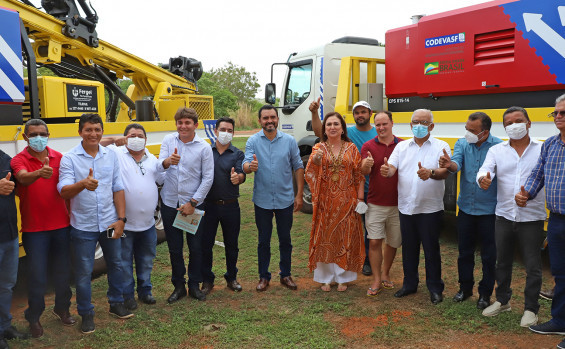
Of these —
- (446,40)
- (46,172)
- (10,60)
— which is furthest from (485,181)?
(10,60)

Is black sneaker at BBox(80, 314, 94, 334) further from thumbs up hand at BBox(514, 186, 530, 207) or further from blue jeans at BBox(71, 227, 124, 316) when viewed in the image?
thumbs up hand at BBox(514, 186, 530, 207)

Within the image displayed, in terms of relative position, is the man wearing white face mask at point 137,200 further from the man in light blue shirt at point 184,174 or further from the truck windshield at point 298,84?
the truck windshield at point 298,84

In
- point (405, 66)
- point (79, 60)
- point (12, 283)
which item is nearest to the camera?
point (12, 283)

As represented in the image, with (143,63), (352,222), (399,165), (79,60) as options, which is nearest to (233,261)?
(352,222)

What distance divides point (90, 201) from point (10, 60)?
153 centimetres

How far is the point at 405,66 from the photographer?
6383 mm

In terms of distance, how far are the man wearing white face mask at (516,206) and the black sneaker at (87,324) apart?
3278 mm

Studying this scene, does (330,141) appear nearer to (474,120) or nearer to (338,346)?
(474,120)

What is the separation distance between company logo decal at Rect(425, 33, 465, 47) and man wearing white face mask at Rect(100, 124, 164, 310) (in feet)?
12.2

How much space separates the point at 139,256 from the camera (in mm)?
4371

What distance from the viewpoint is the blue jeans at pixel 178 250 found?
4418mm

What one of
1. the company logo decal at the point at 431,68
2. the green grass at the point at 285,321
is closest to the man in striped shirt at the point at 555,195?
the green grass at the point at 285,321

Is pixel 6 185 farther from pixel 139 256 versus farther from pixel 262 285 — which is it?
pixel 262 285

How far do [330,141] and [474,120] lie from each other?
1.30 metres
